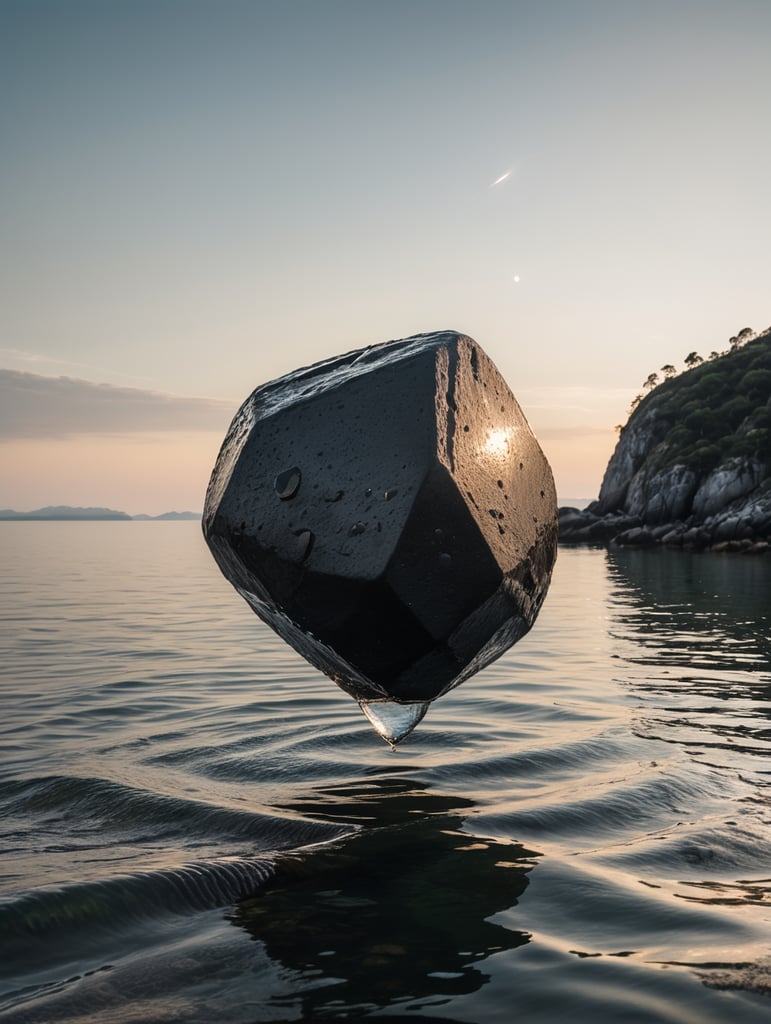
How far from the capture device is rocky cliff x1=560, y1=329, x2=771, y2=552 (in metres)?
50.8

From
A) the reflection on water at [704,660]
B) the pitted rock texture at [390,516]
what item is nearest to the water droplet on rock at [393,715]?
the pitted rock texture at [390,516]

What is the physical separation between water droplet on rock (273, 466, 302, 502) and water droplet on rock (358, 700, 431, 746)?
113 cm

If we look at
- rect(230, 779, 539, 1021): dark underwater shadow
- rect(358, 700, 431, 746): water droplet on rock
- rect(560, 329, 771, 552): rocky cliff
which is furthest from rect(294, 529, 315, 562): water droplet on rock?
rect(560, 329, 771, 552): rocky cliff

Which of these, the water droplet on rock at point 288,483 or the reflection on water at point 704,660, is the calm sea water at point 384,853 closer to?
the reflection on water at point 704,660

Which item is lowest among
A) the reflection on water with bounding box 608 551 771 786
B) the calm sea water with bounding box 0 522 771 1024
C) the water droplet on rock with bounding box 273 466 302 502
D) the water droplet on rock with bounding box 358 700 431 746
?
the reflection on water with bounding box 608 551 771 786

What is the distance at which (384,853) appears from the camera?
4504mm

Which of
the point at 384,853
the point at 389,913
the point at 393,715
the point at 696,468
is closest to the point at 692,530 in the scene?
the point at 696,468

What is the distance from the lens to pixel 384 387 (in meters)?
3.78

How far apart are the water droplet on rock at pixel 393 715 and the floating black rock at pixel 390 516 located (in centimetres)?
2

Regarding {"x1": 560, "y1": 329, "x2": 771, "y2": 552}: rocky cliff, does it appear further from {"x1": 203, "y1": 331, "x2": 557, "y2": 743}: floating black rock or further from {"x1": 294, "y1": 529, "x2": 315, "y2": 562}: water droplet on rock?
{"x1": 294, "y1": 529, "x2": 315, "y2": 562}: water droplet on rock

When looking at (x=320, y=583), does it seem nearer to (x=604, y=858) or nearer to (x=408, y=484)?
(x=408, y=484)

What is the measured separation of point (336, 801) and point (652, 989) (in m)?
2.77

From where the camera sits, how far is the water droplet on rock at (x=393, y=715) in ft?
14.0

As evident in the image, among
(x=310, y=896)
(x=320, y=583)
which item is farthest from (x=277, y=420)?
(x=310, y=896)
